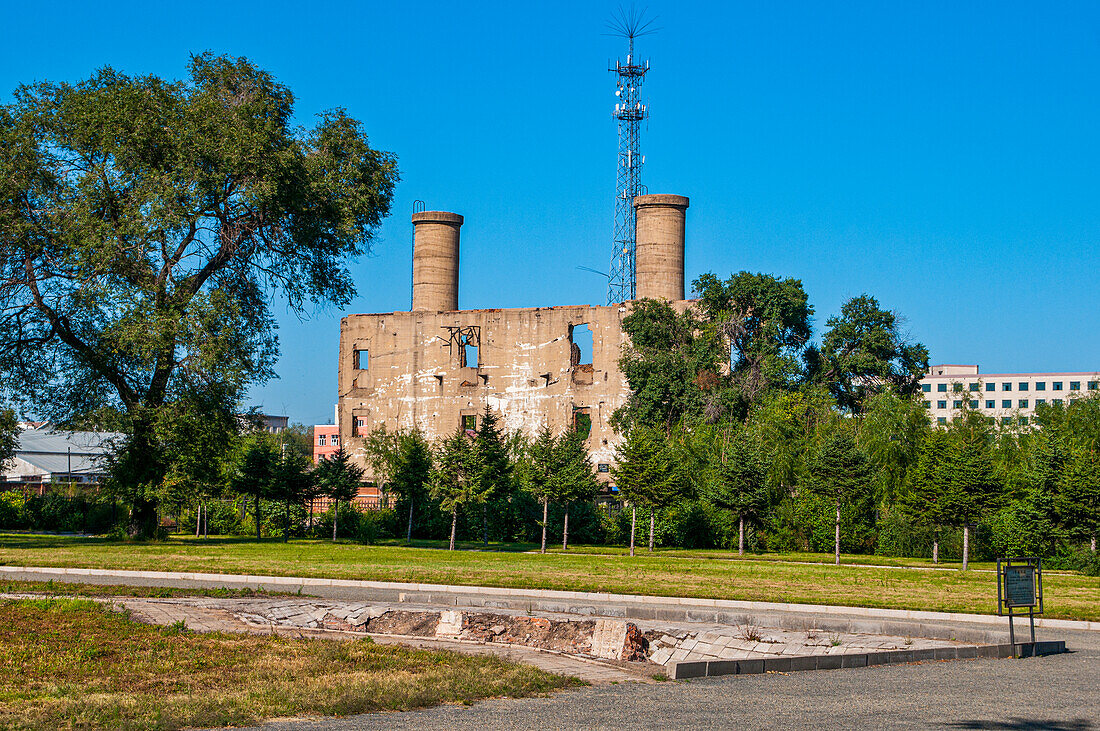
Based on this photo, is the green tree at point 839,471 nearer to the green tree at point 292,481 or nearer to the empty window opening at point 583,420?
the green tree at point 292,481

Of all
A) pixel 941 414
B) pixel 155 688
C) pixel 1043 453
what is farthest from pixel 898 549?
pixel 941 414

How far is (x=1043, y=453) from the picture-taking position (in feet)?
100

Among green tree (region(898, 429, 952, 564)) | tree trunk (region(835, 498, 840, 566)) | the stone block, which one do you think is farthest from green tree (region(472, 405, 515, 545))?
the stone block

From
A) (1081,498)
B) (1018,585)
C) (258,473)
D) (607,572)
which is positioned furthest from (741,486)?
(1018,585)

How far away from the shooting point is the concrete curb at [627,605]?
47.7 feet

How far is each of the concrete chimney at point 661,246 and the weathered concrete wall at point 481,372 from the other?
1995mm

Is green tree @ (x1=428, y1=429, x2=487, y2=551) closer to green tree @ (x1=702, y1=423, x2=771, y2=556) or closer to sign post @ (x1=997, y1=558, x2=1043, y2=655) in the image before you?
green tree @ (x1=702, y1=423, x2=771, y2=556)

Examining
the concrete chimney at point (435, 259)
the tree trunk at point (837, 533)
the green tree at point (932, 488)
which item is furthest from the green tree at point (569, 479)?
the concrete chimney at point (435, 259)

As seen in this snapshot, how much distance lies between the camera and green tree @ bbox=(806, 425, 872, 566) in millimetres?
33625

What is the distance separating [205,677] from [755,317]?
43347 mm

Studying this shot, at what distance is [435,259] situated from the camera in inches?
2244

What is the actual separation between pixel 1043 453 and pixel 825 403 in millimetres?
16462

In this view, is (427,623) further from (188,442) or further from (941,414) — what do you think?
(941,414)

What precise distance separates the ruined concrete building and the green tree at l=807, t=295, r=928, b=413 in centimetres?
737
